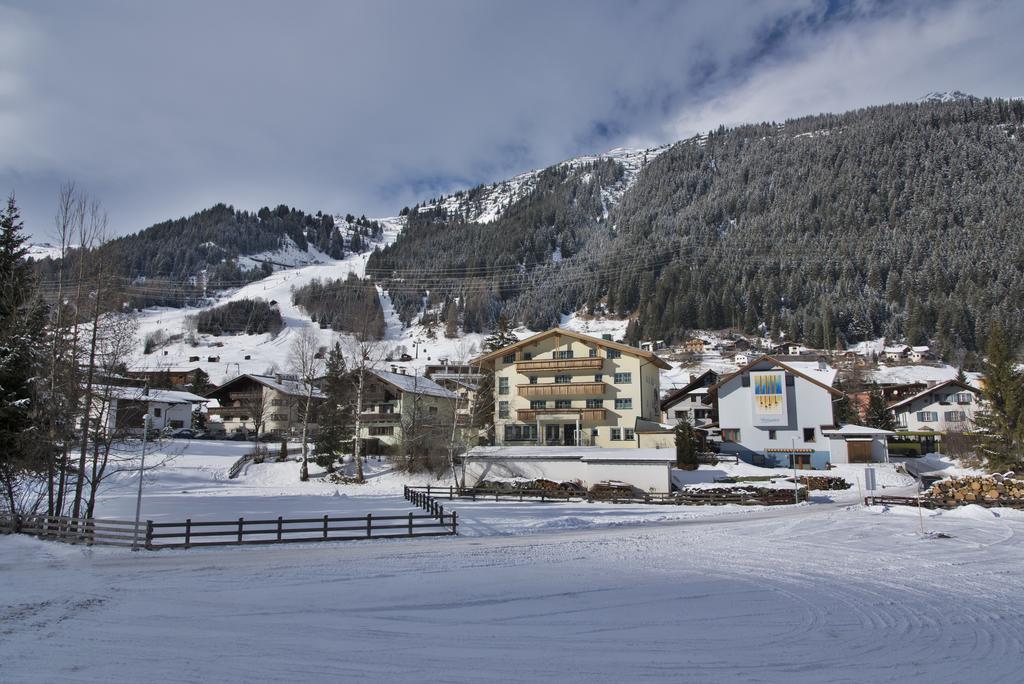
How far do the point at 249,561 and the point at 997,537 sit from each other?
27836mm

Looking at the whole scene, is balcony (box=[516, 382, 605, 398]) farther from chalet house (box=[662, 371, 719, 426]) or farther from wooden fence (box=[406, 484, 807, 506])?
chalet house (box=[662, 371, 719, 426])

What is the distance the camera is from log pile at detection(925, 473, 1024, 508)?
1391 inches

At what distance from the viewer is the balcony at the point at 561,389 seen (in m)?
57.8

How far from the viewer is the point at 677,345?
15625 cm

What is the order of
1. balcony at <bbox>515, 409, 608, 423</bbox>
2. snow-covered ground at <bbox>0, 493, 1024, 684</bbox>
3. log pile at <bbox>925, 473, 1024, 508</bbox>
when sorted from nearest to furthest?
snow-covered ground at <bbox>0, 493, 1024, 684</bbox>, log pile at <bbox>925, 473, 1024, 508</bbox>, balcony at <bbox>515, 409, 608, 423</bbox>

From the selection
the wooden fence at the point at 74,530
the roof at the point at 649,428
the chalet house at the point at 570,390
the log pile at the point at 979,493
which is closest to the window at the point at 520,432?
the chalet house at the point at 570,390

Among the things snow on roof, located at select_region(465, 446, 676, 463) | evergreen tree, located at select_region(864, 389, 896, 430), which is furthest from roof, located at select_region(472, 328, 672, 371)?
evergreen tree, located at select_region(864, 389, 896, 430)

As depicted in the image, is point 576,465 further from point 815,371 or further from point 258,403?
point 258,403

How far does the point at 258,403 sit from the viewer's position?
227 ft

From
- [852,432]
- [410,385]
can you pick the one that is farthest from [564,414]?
[852,432]

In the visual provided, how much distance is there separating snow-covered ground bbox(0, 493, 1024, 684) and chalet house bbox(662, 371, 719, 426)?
59066mm

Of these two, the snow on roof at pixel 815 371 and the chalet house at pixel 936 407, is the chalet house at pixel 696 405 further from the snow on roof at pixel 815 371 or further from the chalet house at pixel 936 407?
the chalet house at pixel 936 407

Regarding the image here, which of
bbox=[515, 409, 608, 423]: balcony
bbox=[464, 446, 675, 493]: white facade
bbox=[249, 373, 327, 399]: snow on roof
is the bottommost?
bbox=[464, 446, 675, 493]: white facade

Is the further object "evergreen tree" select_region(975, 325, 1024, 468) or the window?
the window
